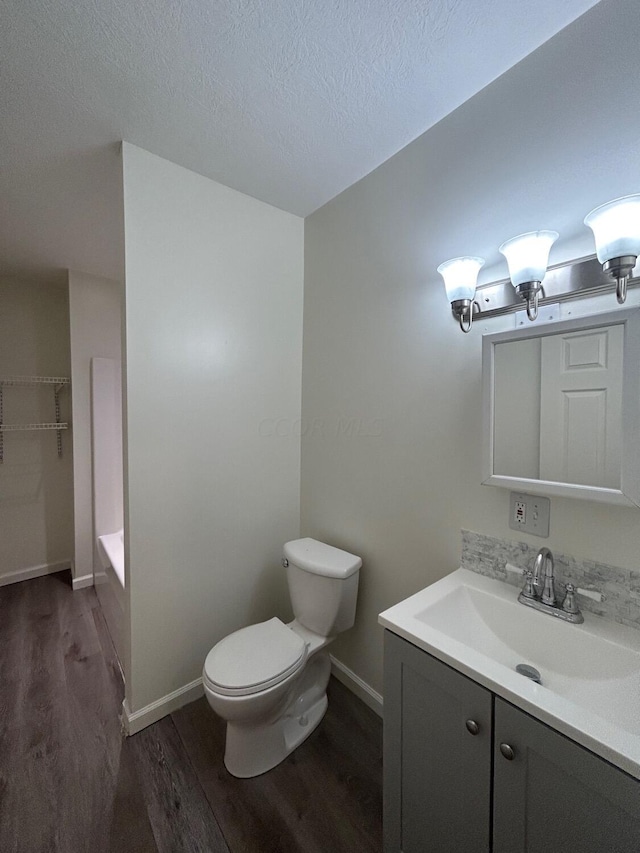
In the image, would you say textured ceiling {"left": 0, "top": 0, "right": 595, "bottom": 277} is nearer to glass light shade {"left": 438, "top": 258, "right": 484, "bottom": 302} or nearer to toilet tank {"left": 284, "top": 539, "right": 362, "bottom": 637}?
glass light shade {"left": 438, "top": 258, "right": 484, "bottom": 302}

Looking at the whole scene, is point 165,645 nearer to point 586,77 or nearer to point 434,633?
point 434,633

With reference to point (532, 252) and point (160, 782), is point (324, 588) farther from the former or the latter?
point (532, 252)

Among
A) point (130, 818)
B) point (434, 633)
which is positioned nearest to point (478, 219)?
point (434, 633)

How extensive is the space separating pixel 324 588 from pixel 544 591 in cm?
90

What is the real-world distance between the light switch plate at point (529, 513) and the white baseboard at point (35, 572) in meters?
3.65

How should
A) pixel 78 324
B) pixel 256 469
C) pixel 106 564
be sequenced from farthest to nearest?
pixel 78 324 < pixel 106 564 < pixel 256 469

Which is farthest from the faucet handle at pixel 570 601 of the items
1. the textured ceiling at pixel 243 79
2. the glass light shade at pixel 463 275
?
the textured ceiling at pixel 243 79

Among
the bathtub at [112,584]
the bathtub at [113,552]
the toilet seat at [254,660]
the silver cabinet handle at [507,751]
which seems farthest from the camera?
the bathtub at [113,552]

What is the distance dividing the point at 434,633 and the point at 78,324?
3107 mm

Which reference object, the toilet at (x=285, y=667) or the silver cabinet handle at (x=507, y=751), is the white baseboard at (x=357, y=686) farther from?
the silver cabinet handle at (x=507, y=751)

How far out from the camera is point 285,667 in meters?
1.38

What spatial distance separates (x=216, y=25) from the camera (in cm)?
104

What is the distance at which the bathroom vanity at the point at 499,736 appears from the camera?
0.64 m

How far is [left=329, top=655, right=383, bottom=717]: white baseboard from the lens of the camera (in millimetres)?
1677
